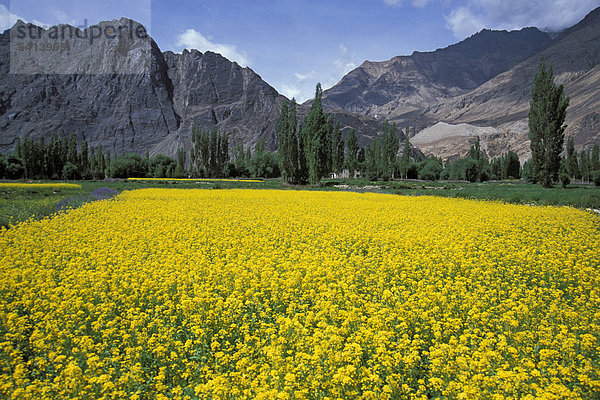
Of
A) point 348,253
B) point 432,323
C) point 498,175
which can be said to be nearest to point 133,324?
point 432,323

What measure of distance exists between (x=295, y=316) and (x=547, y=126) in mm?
45897

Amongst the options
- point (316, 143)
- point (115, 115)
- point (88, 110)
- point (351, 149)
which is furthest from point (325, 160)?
point (88, 110)

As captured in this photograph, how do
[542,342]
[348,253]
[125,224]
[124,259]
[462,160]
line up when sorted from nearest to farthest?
[542,342] < [124,259] < [348,253] < [125,224] < [462,160]

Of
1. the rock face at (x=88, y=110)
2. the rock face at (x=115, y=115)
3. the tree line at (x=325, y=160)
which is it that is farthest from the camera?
the rock face at (x=88, y=110)

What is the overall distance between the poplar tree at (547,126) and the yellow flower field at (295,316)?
34.0m

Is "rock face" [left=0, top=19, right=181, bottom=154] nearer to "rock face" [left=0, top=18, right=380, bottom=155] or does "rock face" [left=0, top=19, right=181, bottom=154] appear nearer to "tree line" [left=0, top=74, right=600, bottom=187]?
"rock face" [left=0, top=18, right=380, bottom=155]

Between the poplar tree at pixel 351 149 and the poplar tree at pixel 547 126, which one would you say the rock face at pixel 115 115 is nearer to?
Result: the poplar tree at pixel 351 149

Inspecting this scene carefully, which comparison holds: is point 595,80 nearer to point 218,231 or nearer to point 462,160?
point 462,160

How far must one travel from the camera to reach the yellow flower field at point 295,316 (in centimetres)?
362

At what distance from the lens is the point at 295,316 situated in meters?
4.93

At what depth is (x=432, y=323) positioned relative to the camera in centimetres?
496

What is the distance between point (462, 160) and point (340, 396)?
9717cm

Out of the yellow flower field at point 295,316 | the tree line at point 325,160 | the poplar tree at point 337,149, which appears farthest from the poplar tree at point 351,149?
the yellow flower field at point 295,316

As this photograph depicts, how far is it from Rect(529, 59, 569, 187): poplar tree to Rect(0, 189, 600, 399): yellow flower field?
34009mm
